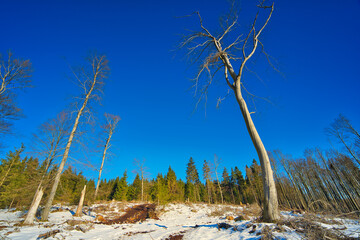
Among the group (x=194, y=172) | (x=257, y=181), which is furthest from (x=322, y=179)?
(x=194, y=172)

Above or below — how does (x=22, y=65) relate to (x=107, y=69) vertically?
below

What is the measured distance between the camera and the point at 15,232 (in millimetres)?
5102

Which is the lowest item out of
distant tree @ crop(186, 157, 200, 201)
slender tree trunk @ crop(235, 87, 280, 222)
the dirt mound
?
the dirt mound

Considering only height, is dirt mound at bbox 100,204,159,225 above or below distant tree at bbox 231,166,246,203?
below

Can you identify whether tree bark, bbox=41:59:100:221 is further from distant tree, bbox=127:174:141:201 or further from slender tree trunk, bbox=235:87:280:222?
distant tree, bbox=127:174:141:201

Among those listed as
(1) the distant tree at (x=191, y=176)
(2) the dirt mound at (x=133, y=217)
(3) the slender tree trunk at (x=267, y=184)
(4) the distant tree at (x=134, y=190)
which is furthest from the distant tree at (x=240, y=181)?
(3) the slender tree trunk at (x=267, y=184)

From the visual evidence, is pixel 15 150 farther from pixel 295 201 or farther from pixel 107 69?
pixel 295 201

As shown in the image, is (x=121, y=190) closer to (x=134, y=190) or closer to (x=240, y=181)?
(x=134, y=190)

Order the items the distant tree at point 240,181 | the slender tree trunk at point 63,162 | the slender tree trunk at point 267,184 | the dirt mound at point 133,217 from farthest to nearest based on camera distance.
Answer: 1. the distant tree at point 240,181
2. the dirt mound at point 133,217
3. the slender tree trunk at point 63,162
4. the slender tree trunk at point 267,184

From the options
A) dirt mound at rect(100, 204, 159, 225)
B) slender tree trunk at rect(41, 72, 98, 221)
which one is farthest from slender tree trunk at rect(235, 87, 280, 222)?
dirt mound at rect(100, 204, 159, 225)

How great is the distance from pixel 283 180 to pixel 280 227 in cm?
3439

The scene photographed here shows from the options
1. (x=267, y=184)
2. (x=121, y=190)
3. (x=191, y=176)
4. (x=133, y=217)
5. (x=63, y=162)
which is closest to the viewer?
(x=267, y=184)

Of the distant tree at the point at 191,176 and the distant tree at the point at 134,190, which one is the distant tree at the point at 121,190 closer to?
A: the distant tree at the point at 134,190

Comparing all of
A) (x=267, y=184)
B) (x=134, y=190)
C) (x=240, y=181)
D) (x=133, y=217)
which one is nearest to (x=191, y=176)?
(x=240, y=181)
